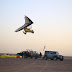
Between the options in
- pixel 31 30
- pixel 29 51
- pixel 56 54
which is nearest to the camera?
pixel 56 54

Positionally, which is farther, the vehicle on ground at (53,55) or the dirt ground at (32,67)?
the vehicle on ground at (53,55)

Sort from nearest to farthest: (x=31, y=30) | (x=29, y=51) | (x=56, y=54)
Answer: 1. (x=56, y=54)
2. (x=31, y=30)
3. (x=29, y=51)

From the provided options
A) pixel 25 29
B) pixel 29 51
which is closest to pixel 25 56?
pixel 29 51

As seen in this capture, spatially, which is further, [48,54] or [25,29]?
[25,29]

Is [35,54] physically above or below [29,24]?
below

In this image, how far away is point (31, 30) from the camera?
141ft

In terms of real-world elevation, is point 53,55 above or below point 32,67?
above

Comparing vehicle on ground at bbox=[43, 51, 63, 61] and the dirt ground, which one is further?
vehicle on ground at bbox=[43, 51, 63, 61]

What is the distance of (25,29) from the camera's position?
43656 millimetres

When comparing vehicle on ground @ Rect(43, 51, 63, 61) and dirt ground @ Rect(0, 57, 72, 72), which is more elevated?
vehicle on ground @ Rect(43, 51, 63, 61)

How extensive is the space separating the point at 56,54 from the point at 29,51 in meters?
8.90

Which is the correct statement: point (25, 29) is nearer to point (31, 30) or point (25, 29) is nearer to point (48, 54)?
point (31, 30)

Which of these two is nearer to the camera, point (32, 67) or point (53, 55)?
point (32, 67)

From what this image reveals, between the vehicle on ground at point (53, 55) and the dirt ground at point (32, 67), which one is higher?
the vehicle on ground at point (53, 55)
